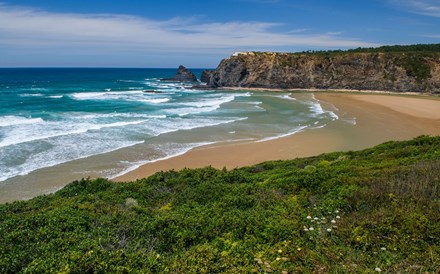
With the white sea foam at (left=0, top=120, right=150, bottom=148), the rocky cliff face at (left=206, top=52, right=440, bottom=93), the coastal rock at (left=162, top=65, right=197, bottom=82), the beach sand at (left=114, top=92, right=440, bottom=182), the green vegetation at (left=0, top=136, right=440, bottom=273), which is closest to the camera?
the green vegetation at (left=0, top=136, right=440, bottom=273)

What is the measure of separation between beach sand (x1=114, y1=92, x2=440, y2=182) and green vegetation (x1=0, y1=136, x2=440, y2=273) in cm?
1046

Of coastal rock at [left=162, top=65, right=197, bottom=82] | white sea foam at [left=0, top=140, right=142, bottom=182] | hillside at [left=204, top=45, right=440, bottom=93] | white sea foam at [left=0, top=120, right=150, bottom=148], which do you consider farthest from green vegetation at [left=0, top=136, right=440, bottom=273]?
coastal rock at [left=162, top=65, right=197, bottom=82]

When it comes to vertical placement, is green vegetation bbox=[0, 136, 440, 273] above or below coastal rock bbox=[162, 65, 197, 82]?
below

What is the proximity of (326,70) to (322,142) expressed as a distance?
62140 mm

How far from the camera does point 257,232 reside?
6.73 metres

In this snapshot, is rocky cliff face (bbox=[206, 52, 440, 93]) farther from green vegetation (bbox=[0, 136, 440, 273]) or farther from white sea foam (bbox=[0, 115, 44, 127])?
green vegetation (bbox=[0, 136, 440, 273])

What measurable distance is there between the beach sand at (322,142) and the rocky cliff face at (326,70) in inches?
1555

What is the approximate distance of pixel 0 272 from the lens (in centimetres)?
550

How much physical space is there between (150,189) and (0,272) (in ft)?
21.0

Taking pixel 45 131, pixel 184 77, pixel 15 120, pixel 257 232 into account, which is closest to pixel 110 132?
pixel 45 131

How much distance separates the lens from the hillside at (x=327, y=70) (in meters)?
79.8

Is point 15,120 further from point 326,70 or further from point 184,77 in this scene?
point 184,77

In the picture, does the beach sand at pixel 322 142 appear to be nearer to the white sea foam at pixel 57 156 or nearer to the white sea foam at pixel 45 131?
the white sea foam at pixel 57 156

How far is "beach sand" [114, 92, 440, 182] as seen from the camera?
71.1 ft
